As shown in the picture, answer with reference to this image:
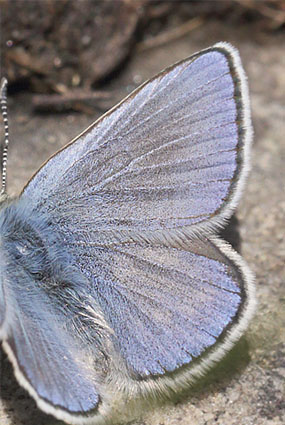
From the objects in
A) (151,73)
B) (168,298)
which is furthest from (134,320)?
(151,73)

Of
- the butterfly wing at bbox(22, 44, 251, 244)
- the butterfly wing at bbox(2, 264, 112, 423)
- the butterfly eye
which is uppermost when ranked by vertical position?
the butterfly wing at bbox(22, 44, 251, 244)

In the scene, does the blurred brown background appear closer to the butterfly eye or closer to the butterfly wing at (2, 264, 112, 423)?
the butterfly wing at (2, 264, 112, 423)

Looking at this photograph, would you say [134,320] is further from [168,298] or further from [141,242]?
[141,242]

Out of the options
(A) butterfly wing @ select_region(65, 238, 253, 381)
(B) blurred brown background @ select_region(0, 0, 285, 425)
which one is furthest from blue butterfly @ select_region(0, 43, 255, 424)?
(B) blurred brown background @ select_region(0, 0, 285, 425)

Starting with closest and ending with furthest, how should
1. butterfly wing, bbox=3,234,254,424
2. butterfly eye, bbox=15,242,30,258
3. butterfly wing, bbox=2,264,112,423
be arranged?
butterfly wing, bbox=2,264,112,423 < butterfly wing, bbox=3,234,254,424 < butterfly eye, bbox=15,242,30,258

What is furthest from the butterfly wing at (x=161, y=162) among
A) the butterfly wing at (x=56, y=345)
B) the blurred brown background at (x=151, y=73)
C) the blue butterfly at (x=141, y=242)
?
the blurred brown background at (x=151, y=73)

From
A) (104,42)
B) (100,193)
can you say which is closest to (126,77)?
(104,42)

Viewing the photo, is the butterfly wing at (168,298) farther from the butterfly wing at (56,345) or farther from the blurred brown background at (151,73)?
Answer: the blurred brown background at (151,73)
